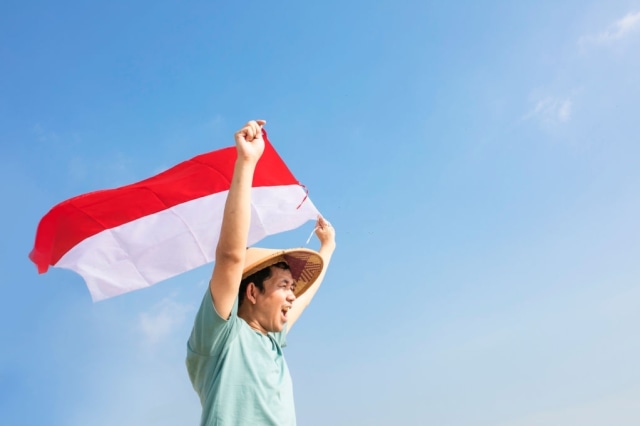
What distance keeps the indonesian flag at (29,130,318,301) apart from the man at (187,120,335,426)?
1.61 m

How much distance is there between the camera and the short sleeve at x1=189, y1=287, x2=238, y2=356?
12.7ft

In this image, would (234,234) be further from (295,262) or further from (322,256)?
(322,256)

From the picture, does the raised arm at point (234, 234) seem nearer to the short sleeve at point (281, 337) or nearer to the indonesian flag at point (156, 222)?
the short sleeve at point (281, 337)

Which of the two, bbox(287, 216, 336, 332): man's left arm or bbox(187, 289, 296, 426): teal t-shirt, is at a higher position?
bbox(287, 216, 336, 332): man's left arm

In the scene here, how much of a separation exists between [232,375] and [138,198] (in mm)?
2728

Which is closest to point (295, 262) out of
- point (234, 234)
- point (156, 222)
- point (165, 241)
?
point (234, 234)

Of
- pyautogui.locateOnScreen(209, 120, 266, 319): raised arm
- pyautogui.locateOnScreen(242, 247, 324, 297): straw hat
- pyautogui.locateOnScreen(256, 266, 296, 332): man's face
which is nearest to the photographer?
pyautogui.locateOnScreen(209, 120, 266, 319): raised arm

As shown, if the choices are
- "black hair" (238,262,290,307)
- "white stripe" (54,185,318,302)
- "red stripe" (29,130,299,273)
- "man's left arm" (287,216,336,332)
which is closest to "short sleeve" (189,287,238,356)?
"black hair" (238,262,290,307)

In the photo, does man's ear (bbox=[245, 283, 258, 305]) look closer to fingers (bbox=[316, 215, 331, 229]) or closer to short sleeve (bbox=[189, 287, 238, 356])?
short sleeve (bbox=[189, 287, 238, 356])

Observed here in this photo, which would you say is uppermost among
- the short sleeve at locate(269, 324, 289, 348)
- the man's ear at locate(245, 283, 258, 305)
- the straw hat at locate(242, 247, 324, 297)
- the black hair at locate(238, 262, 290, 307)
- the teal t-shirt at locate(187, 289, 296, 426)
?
the straw hat at locate(242, 247, 324, 297)

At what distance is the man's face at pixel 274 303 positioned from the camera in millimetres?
4488

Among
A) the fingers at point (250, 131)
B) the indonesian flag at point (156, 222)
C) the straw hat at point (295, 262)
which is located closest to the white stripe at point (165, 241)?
the indonesian flag at point (156, 222)

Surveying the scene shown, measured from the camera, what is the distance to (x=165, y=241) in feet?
20.0

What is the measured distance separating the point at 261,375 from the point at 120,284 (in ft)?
6.97
